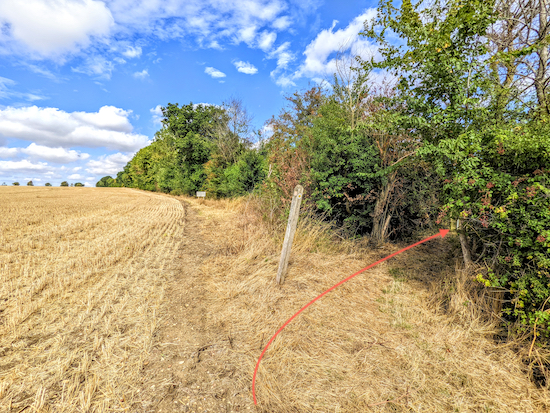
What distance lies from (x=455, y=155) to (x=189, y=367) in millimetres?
4787

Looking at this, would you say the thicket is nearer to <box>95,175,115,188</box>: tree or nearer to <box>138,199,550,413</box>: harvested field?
<box>138,199,550,413</box>: harvested field

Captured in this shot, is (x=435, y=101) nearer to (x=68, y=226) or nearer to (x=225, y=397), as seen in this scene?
(x=225, y=397)

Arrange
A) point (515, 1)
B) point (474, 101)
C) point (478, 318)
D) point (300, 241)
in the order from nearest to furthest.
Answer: point (478, 318) < point (474, 101) < point (300, 241) < point (515, 1)

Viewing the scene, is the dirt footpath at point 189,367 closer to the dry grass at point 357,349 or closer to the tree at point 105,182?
the dry grass at point 357,349

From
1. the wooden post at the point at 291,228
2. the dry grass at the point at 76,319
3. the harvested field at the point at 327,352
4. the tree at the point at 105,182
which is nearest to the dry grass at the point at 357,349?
the harvested field at the point at 327,352

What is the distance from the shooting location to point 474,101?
13.3 feet

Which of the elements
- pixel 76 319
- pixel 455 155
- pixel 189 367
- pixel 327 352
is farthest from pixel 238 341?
pixel 455 155

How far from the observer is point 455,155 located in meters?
3.99

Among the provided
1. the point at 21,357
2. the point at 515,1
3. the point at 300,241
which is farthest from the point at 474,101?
the point at 21,357

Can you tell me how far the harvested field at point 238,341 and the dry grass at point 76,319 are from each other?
0.02 metres

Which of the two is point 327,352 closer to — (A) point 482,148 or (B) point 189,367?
(B) point 189,367

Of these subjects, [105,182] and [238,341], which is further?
[105,182]

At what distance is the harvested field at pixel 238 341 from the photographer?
8.44 ft

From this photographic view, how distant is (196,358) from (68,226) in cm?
1008
